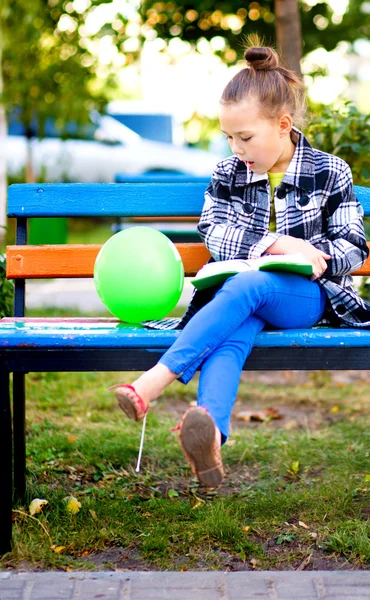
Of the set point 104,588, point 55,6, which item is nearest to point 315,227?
point 104,588

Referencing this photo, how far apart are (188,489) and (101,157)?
36.2ft

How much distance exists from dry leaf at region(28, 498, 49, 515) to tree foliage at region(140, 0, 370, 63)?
3925 mm

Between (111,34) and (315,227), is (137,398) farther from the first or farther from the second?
(111,34)

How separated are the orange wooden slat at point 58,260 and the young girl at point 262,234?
0.31 m

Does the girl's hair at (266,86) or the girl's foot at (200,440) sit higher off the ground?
the girl's hair at (266,86)

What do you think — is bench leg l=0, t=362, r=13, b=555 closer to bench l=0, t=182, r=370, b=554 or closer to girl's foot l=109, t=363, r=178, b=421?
bench l=0, t=182, r=370, b=554

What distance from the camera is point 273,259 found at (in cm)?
274

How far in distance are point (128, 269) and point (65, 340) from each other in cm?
33

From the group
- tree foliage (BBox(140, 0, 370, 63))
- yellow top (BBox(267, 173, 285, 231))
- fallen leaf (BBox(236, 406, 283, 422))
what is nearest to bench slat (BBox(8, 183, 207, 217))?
yellow top (BBox(267, 173, 285, 231))

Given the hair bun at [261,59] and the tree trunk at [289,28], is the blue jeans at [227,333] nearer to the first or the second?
the hair bun at [261,59]

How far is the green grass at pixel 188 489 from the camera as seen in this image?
2.75 metres

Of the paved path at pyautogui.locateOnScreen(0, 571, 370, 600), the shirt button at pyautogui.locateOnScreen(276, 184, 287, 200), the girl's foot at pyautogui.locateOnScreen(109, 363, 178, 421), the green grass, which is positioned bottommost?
the green grass

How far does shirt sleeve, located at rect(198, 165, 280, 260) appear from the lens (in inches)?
118

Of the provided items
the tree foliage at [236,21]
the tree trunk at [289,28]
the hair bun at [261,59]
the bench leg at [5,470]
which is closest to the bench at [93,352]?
the bench leg at [5,470]
